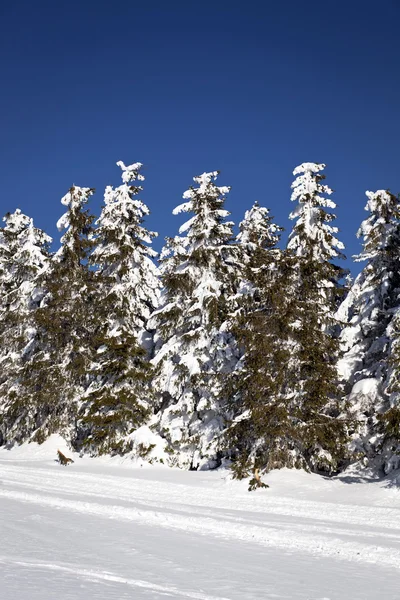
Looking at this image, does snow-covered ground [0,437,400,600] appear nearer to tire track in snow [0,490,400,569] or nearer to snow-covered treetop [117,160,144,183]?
tire track in snow [0,490,400,569]

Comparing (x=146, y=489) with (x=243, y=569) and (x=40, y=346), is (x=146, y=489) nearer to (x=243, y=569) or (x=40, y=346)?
(x=243, y=569)

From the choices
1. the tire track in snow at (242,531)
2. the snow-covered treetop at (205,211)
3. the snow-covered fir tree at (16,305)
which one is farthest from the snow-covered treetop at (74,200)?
the tire track in snow at (242,531)

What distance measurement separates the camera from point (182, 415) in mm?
27266

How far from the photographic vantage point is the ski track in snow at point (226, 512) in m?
10.9

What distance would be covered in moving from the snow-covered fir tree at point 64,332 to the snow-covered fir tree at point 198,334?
514cm

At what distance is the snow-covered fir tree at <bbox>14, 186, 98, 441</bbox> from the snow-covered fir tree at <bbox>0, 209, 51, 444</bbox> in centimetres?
74

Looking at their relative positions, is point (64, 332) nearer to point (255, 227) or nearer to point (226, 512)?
point (255, 227)

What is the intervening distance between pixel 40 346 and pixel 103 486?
656 inches

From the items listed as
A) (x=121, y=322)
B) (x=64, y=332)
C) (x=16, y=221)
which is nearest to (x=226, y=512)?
(x=121, y=322)

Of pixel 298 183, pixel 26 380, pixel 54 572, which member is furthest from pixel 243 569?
pixel 26 380

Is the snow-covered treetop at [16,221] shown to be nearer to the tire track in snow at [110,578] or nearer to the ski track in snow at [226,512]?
the ski track in snow at [226,512]

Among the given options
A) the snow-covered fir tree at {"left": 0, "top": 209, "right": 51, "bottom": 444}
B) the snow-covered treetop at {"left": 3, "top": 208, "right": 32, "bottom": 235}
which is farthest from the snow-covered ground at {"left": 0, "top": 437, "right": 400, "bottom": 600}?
the snow-covered treetop at {"left": 3, "top": 208, "right": 32, "bottom": 235}

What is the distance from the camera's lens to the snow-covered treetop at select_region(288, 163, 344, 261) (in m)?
25.8

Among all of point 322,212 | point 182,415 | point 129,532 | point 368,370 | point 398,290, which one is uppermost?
point 322,212
